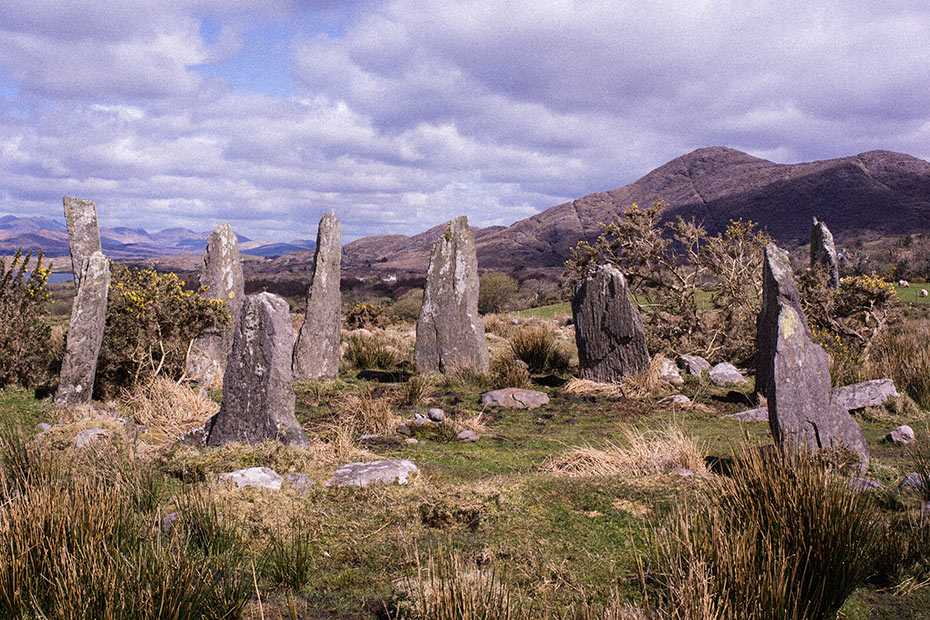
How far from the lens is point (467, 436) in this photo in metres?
8.41

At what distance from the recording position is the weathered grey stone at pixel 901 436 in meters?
7.29

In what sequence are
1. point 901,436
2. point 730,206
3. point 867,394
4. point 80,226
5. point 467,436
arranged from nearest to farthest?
point 901,436 < point 467,436 < point 867,394 < point 80,226 < point 730,206

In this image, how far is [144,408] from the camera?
8.76 metres

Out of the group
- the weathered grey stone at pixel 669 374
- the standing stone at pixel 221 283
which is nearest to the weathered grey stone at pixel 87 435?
the standing stone at pixel 221 283

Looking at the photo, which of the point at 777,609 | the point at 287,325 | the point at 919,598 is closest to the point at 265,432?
the point at 287,325

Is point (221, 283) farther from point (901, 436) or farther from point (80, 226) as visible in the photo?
point (901, 436)

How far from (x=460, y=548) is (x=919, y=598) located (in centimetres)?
281

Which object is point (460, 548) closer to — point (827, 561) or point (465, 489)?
point (465, 489)

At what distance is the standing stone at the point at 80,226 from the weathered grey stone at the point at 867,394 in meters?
12.6

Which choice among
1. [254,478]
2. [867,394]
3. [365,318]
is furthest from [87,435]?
[365,318]

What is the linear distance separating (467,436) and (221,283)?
7.41m

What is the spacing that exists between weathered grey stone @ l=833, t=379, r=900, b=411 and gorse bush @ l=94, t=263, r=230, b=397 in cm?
1034

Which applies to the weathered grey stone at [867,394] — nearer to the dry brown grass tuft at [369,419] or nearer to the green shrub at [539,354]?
the green shrub at [539,354]

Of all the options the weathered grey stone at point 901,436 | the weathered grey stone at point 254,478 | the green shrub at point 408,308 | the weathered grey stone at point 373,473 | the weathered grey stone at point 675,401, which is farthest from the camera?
the green shrub at point 408,308
